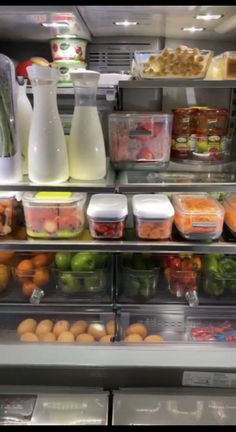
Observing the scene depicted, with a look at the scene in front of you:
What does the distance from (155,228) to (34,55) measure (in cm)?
87

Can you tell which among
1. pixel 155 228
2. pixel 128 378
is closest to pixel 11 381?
pixel 128 378

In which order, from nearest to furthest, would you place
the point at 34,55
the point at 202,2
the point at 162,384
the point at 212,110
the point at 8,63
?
the point at 202,2
the point at 8,63
the point at 162,384
the point at 212,110
the point at 34,55

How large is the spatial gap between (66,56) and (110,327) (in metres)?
1.02

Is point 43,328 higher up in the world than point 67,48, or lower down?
lower down

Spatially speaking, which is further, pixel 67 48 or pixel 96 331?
pixel 96 331

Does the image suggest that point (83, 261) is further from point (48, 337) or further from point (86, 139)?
point (86, 139)

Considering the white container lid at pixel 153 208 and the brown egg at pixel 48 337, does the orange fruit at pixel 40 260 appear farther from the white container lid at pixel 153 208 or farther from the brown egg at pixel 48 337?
the white container lid at pixel 153 208

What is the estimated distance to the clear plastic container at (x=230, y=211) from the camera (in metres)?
1.42

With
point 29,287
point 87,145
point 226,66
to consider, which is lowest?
point 29,287

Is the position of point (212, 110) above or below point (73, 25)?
below

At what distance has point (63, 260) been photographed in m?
1.59

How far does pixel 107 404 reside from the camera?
1.24 metres

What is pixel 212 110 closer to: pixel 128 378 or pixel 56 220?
pixel 56 220

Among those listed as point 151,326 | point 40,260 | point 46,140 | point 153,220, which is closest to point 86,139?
point 46,140
